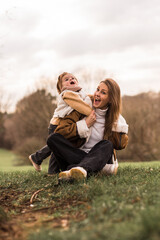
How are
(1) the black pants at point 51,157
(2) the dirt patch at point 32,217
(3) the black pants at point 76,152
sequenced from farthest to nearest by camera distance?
(1) the black pants at point 51,157 < (3) the black pants at point 76,152 < (2) the dirt patch at point 32,217

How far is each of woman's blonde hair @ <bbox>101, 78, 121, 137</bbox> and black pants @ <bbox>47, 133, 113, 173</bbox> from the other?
0.28 m

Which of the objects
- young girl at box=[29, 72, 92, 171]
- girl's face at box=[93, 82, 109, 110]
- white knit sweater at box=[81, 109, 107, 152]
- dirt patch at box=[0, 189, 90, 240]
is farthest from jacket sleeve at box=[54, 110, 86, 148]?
dirt patch at box=[0, 189, 90, 240]

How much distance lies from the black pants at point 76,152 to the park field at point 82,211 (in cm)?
29

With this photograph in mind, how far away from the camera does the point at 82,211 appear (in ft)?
10.7

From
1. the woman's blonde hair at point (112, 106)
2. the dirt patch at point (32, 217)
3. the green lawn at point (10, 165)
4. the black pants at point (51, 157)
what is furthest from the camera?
the green lawn at point (10, 165)

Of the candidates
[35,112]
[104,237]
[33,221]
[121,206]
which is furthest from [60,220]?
[35,112]

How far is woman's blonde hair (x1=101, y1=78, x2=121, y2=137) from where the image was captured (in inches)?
199

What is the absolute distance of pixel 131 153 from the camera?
20078mm

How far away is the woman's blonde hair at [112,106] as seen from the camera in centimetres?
505

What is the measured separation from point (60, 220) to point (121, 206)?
67 centimetres

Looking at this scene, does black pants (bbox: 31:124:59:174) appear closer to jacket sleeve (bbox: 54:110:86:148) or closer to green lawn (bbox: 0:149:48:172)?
jacket sleeve (bbox: 54:110:86:148)

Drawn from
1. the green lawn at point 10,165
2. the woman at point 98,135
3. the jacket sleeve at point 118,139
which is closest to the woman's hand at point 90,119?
the woman at point 98,135

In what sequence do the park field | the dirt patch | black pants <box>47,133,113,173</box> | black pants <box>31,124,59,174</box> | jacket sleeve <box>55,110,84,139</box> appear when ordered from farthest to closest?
black pants <box>31,124,59,174</box> < jacket sleeve <box>55,110,84,139</box> < black pants <box>47,133,113,173</box> < the dirt patch < the park field

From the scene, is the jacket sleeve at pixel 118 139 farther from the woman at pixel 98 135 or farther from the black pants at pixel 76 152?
the black pants at pixel 76 152
